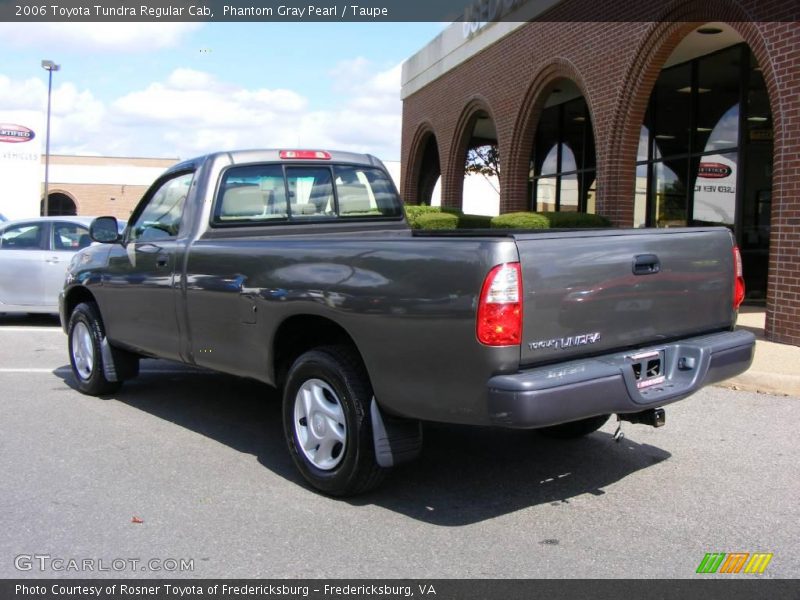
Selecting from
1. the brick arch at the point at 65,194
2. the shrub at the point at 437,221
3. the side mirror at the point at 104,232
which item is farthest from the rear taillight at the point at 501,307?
the brick arch at the point at 65,194

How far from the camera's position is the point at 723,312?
4691 mm

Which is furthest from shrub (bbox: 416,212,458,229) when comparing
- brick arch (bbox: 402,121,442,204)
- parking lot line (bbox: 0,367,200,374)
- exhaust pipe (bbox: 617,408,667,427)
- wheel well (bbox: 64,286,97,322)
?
exhaust pipe (bbox: 617,408,667,427)

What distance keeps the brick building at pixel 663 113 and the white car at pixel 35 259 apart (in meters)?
8.69

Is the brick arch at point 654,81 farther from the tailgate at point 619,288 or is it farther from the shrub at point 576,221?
the tailgate at point 619,288

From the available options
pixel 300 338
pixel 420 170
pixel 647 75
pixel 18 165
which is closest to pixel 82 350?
pixel 300 338

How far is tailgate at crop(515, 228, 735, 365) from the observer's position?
12.1 ft

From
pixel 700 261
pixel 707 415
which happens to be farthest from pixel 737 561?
pixel 707 415

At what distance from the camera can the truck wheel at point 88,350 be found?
6.71 m

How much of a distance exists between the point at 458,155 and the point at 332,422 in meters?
17.4

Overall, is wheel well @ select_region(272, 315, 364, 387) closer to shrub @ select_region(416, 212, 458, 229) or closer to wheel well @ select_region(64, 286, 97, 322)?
wheel well @ select_region(64, 286, 97, 322)

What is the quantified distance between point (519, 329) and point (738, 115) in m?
11.2
